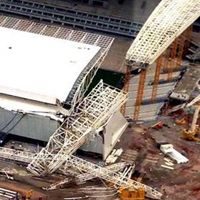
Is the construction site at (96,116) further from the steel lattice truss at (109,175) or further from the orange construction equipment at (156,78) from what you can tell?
the orange construction equipment at (156,78)

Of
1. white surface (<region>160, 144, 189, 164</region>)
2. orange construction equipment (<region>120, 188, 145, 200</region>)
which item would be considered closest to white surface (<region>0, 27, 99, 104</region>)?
white surface (<region>160, 144, 189, 164</region>)

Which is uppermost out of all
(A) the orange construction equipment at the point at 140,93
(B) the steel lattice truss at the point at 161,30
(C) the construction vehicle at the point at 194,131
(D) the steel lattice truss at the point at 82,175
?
(B) the steel lattice truss at the point at 161,30

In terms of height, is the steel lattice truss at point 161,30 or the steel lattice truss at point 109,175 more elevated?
the steel lattice truss at point 161,30

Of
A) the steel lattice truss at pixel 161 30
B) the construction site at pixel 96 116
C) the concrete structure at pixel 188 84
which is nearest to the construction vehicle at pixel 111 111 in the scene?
the steel lattice truss at pixel 161 30

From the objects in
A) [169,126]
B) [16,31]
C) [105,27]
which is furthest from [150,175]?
[105,27]

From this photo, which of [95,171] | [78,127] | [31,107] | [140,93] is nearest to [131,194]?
[95,171]

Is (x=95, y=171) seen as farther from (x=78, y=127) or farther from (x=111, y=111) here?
(x=111, y=111)
